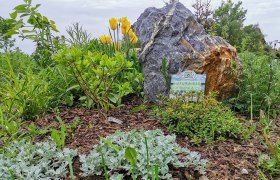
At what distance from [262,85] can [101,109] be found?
5.63ft

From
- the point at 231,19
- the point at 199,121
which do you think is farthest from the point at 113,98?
the point at 231,19

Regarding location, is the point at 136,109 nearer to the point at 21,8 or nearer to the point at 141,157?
the point at 141,157

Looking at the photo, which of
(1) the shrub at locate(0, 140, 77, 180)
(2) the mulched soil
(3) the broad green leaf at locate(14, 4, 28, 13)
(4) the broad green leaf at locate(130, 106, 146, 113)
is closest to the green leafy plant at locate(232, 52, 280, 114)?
(2) the mulched soil

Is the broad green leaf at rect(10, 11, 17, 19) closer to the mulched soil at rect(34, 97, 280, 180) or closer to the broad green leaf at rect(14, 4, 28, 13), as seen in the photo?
the broad green leaf at rect(14, 4, 28, 13)

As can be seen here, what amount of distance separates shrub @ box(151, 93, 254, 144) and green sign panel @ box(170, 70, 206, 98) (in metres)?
0.32

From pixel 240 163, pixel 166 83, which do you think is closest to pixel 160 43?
pixel 166 83

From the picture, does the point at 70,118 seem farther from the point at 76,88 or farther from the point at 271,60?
the point at 271,60

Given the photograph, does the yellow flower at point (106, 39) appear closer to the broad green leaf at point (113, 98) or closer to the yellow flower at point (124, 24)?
the yellow flower at point (124, 24)

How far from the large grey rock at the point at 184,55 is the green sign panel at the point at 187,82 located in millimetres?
89

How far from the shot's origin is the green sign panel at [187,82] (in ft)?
13.1

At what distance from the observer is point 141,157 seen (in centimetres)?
263

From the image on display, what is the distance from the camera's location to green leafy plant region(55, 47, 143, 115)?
3646 mm

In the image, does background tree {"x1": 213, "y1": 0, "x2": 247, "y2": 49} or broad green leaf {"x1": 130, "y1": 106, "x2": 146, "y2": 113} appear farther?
background tree {"x1": 213, "y1": 0, "x2": 247, "y2": 49}

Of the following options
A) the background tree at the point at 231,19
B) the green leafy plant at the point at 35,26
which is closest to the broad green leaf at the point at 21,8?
the green leafy plant at the point at 35,26
